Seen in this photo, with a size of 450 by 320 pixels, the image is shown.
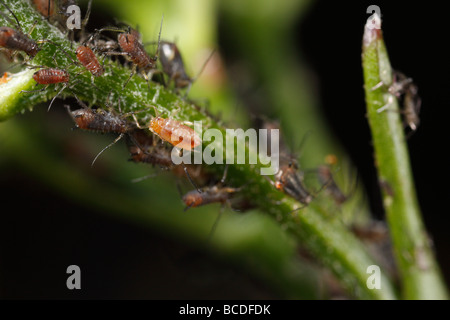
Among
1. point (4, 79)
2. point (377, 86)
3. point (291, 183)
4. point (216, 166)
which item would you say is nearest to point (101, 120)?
point (4, 79)

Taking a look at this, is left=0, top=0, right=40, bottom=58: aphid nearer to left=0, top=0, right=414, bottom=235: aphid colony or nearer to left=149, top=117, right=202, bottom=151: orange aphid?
left=0, top=0, right=414, bottom=235: aphid colony

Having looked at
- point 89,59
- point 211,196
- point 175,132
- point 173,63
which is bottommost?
point 211,196

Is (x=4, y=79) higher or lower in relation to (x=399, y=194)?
higher

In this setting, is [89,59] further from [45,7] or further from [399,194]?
[399,194]

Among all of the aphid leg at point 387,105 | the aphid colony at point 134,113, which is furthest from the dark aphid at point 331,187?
the aphid leg at point 387,105

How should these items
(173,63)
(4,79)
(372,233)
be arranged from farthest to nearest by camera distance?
(372,233)
(173,63)
(4,79)

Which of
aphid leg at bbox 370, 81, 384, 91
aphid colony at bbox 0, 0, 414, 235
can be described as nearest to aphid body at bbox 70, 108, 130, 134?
aphid colony at bbox 0, 0, 414, 235
